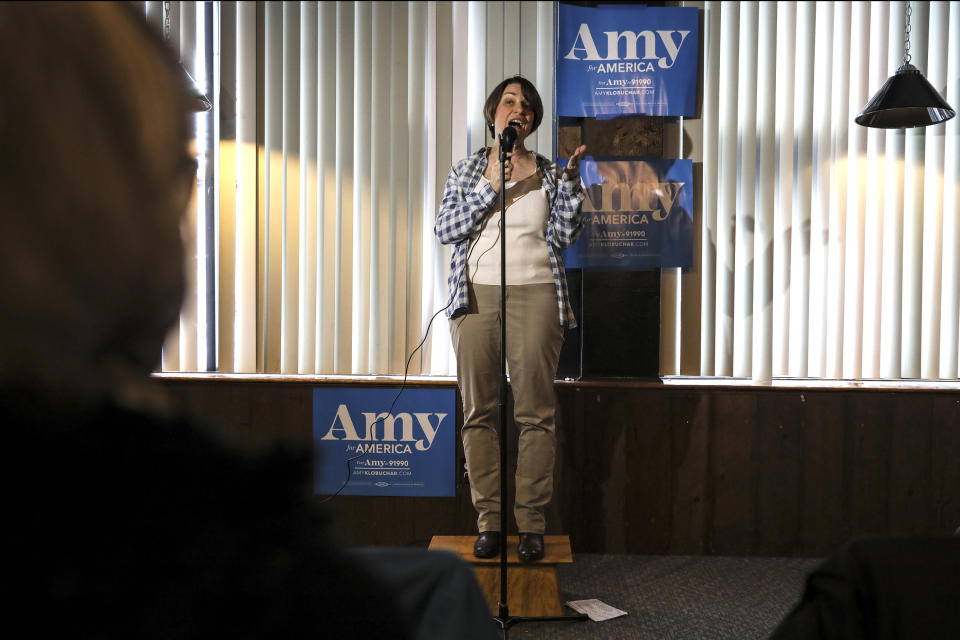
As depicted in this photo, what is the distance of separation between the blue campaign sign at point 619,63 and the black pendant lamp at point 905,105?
0.75 metres

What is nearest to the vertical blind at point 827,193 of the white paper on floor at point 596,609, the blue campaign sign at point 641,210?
the blue campaign sign at point 641,210

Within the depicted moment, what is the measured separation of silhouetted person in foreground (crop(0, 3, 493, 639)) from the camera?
0.32 m

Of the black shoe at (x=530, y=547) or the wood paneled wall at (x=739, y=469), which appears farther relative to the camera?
the wood paneled wall at (x=739, y=469)

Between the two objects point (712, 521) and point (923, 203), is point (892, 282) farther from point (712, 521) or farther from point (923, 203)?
point (712, 521)

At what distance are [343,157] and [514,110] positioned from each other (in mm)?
956

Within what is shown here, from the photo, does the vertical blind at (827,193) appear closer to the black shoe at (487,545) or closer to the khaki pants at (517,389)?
the khaki pants at (517,389)

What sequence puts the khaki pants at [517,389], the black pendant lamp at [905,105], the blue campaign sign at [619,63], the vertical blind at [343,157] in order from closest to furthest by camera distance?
the khaki pants at [517,389] < the black pendant lamp at [905,105] < the blue campaign sign at [619,63] < the vertical blind at [343,157]

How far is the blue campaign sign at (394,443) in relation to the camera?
10.5ft

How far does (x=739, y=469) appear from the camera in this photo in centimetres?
319

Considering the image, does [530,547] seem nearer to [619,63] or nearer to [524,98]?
[524,98]

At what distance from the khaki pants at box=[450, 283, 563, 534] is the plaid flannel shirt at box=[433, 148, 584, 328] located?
54 millimetres

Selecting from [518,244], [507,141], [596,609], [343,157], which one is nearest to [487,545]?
[596,609]

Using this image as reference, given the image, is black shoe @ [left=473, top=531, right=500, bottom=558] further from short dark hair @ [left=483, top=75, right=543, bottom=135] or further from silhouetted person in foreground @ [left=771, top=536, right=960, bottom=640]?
silhouetted person in foreground @ [left=771, top=536, right=960, bottom=640]

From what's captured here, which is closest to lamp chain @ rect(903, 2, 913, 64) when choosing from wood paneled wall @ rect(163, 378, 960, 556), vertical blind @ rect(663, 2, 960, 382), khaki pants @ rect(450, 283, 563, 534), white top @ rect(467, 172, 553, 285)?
vertical blind @ rect(663, 2, 960, 382)
